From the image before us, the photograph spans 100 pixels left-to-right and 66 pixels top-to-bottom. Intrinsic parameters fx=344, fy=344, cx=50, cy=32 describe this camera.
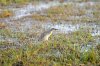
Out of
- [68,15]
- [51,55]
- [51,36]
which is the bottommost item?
[68,15]

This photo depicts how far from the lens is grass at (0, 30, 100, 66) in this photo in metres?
8.12

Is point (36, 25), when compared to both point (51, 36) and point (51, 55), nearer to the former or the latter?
point (51, 36)

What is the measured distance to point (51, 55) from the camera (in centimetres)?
880

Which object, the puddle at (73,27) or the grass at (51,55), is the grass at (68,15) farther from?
the grass at (51,55)

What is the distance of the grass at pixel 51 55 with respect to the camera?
26.7ft

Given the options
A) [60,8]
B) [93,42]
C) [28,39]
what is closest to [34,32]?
[28,39]

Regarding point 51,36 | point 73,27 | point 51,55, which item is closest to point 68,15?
point 73,27

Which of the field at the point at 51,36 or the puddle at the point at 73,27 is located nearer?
the field at the point at 51,36

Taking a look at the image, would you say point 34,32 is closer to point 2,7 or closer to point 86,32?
point 86,32

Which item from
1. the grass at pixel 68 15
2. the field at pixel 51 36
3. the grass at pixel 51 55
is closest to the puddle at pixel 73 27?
the field at pixel 51 36

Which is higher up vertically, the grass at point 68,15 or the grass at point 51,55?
the grass at point 51,55

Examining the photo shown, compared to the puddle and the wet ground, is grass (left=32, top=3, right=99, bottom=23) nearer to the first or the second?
the wet ground

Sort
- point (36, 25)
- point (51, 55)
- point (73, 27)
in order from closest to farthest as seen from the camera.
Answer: point (51, 55), point (73, 27), point (36, 25)

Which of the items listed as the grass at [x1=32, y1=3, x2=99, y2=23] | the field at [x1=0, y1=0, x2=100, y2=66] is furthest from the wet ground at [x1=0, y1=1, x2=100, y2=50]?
the grass at [x1=32, y1=3, x2=99, y2=23]
